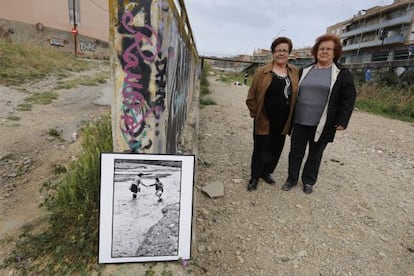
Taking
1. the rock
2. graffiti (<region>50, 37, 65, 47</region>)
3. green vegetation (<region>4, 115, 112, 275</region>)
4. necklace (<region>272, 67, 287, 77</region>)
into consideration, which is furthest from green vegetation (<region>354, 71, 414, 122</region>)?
graffiti (<region>50, 37, 65, 47</region>)

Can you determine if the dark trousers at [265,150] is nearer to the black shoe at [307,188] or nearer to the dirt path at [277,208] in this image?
the dirt path at [277,208]

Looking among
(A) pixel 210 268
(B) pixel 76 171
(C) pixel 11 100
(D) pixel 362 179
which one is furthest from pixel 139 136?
(C) pixel 11 100

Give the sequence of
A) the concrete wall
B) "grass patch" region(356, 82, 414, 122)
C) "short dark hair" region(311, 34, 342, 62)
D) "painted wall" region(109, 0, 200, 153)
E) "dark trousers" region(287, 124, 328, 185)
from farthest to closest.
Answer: the concrete wall < "grass patch" region(356, 82, 414, 122) < "dark trousers" region(287, 124, 328, 185) < "short dark hair" region(311, 34, 342, 62) < "painted wall" region(109, 0, 200, 153)

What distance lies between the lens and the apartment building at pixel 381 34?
3328cm

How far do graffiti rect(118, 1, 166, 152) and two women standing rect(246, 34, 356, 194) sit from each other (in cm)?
142

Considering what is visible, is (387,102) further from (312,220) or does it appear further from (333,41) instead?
(312,220)

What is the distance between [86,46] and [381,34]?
40.9 m

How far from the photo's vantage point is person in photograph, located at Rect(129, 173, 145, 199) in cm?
159

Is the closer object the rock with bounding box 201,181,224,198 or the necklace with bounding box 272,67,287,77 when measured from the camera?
the necklace with bounding box 272,67,287,77

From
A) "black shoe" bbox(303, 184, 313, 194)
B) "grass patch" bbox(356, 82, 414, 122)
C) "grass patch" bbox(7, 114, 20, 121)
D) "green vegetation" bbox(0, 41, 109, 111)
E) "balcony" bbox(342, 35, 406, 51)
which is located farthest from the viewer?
"balcony" bbox(342, 35, 406, 51)

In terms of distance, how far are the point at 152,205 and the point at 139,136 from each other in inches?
18.9

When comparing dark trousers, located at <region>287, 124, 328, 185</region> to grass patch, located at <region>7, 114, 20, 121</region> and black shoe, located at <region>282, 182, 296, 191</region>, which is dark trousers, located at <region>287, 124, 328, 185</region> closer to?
black shoe, located at <region>282, 182, 296, 191</region>

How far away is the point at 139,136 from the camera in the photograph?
1.77 m

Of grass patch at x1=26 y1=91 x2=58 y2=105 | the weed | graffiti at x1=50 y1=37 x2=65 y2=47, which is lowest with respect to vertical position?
the weed
